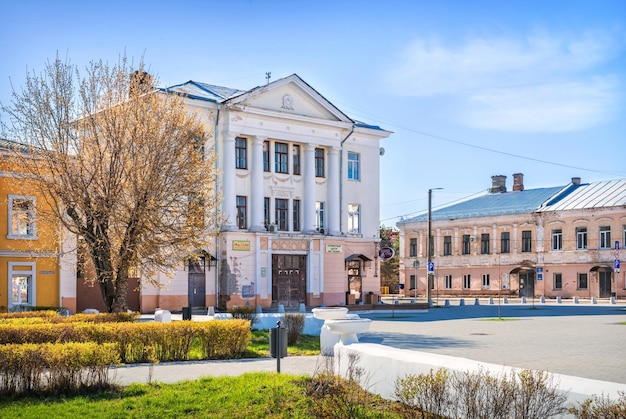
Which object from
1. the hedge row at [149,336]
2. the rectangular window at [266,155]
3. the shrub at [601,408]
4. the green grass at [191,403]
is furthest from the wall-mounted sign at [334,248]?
the shrub at [601,408]

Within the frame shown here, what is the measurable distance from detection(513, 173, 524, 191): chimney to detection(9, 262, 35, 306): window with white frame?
49.8m

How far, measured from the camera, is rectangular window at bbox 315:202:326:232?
4750cm

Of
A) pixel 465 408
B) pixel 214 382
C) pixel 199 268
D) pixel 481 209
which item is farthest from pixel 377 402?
pixel 481 209

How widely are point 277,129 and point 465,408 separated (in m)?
36.4

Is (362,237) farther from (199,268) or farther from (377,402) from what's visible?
(377,402)

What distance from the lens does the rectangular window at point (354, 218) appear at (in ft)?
163

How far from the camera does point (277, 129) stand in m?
44.8

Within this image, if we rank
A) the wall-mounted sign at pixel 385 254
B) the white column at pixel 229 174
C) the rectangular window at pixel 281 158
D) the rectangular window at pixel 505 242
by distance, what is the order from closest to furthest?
the white column at pixel 229 174, the rectangular window at pixel 281 158, the wall-mounted sign at pixel 385 254, the rectangular window at pixel 505 242

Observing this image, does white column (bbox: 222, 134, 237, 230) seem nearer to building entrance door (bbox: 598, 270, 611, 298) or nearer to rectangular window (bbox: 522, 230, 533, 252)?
rectangular window (bbox: 522, 230, 533, 252)

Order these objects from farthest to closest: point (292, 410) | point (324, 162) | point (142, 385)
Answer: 1. point (324, 162)
2. point (142, 385)
3. point (292, 410)

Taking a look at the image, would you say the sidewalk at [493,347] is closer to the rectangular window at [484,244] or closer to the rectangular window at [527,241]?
the rectangular window at [527,241]

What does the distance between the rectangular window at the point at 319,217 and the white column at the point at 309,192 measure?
1.18 m

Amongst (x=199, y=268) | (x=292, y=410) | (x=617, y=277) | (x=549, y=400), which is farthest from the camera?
(x=617, y=277)

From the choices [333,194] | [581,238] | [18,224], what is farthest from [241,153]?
[581,238]
